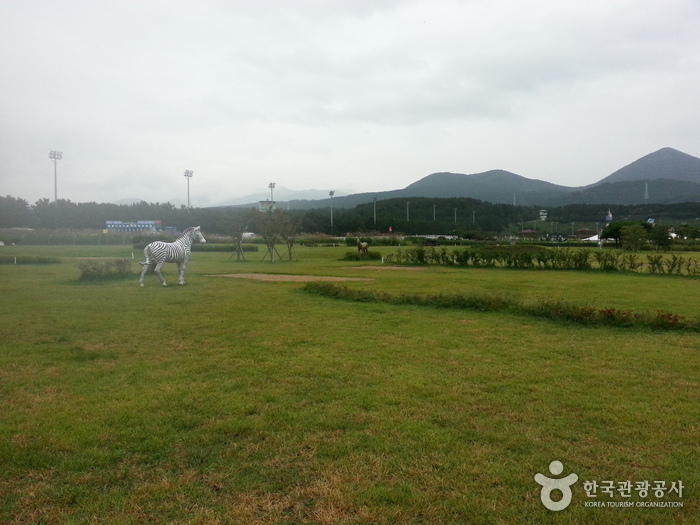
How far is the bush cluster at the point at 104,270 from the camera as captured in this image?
1562 centimetres

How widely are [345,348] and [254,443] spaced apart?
3146 millimetres

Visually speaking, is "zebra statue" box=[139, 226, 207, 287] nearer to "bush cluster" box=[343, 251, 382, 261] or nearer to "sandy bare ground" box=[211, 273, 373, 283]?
"sandy bare ground" box=[211, 273, 373, 283]

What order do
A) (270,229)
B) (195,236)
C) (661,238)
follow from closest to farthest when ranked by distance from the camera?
(195,236) → (270,229) → (661,238)

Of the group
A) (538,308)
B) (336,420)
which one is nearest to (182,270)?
(538,308)

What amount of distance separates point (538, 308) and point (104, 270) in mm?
13163

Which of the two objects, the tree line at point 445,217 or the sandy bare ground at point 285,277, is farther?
the tree line at point 445,217

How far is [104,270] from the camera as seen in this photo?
1605 cm

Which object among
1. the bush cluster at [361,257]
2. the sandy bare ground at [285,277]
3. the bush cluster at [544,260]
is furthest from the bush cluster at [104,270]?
the bush cluster at [361,257]

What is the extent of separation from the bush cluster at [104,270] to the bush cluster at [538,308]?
705 cm

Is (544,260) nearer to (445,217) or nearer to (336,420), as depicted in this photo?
(336,420)

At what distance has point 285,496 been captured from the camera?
309 cm

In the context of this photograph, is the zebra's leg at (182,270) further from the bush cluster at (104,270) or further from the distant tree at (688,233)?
the distant tree at (688,233)

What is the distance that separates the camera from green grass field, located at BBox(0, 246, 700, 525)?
3.03m

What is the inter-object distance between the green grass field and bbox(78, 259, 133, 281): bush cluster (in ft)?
24.1
